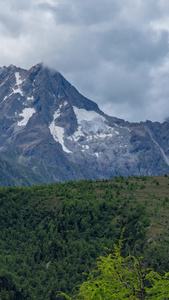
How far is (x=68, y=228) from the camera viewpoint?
132m

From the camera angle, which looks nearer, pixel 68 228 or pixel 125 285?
pixel 125 285

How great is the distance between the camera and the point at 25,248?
12788 cm

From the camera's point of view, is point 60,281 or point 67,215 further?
point 67,215

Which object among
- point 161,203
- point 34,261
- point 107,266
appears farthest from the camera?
point 161,203

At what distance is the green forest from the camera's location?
10631 centimetres

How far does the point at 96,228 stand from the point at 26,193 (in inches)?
1506

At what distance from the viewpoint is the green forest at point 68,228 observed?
106312 mm

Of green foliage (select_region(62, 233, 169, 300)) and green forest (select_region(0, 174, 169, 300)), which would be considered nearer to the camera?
green foliage (select_region(62, 233, 169, 300))

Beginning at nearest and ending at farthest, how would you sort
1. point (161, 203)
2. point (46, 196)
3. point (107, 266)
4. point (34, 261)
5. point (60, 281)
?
point (107, 266) < point (60, 281) < point (34, 261) < point (161, 203) < point (46, 196)

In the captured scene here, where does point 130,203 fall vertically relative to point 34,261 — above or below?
above

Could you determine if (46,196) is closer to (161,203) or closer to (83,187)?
(83,187)

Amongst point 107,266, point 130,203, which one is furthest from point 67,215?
point 107,266

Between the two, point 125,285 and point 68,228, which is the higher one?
point 68,228

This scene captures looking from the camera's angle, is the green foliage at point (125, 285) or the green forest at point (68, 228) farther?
the green forest at point (68, 228)
